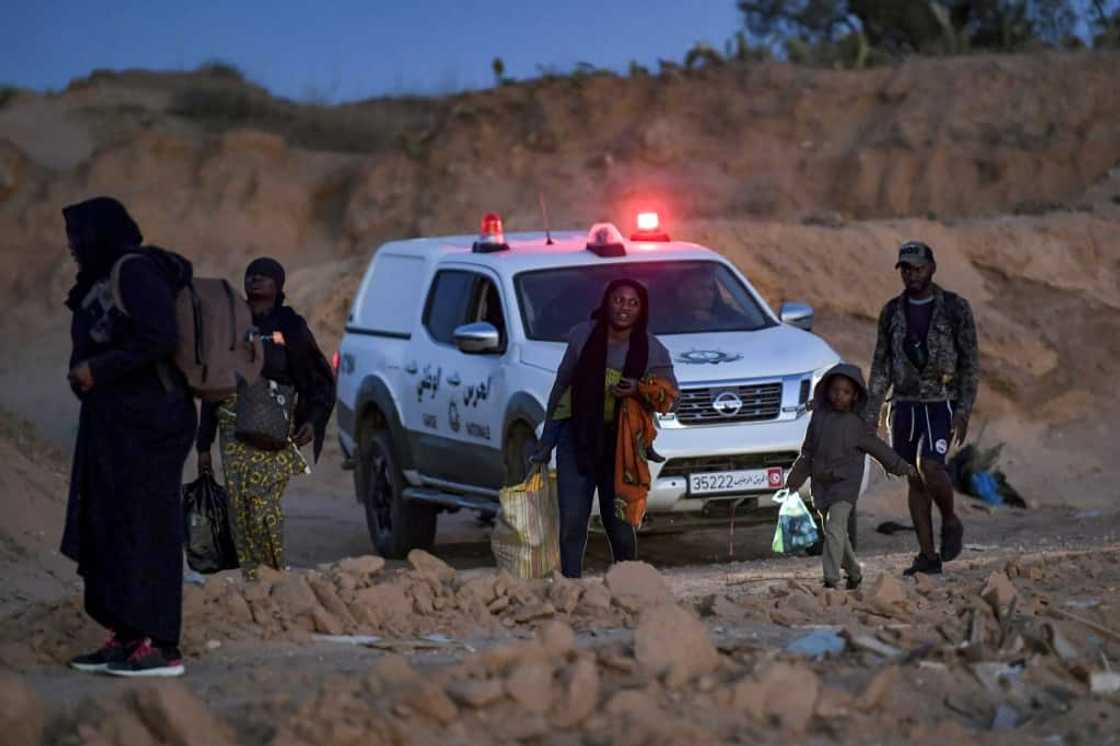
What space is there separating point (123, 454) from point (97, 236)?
778 mm

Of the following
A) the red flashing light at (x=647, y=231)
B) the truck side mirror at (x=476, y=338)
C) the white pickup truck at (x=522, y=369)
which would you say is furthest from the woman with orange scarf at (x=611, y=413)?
the red flashing light at (x=647, y=231)

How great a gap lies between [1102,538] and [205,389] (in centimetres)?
772

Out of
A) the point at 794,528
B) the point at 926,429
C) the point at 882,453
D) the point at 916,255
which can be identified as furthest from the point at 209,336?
the point at 926,429

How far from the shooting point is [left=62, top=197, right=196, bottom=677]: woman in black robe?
7.53 metres

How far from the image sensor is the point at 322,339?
69.9ft

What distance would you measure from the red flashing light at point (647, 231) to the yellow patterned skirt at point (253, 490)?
417 centimetres

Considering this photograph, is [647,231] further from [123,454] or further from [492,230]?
[123,454]

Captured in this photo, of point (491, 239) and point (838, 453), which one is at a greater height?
point (491, 239)

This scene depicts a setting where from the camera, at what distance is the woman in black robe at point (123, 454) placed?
7531mm

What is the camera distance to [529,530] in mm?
10344

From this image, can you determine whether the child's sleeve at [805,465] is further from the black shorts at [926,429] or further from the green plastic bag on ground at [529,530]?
the green plastic bag on ground at [529,530]

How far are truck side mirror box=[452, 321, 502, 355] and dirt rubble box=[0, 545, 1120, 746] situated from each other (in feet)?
14.6

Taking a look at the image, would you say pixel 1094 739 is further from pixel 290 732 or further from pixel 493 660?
pixel 290 732

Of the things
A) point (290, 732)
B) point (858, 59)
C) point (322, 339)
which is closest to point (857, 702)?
point (290, 732)
